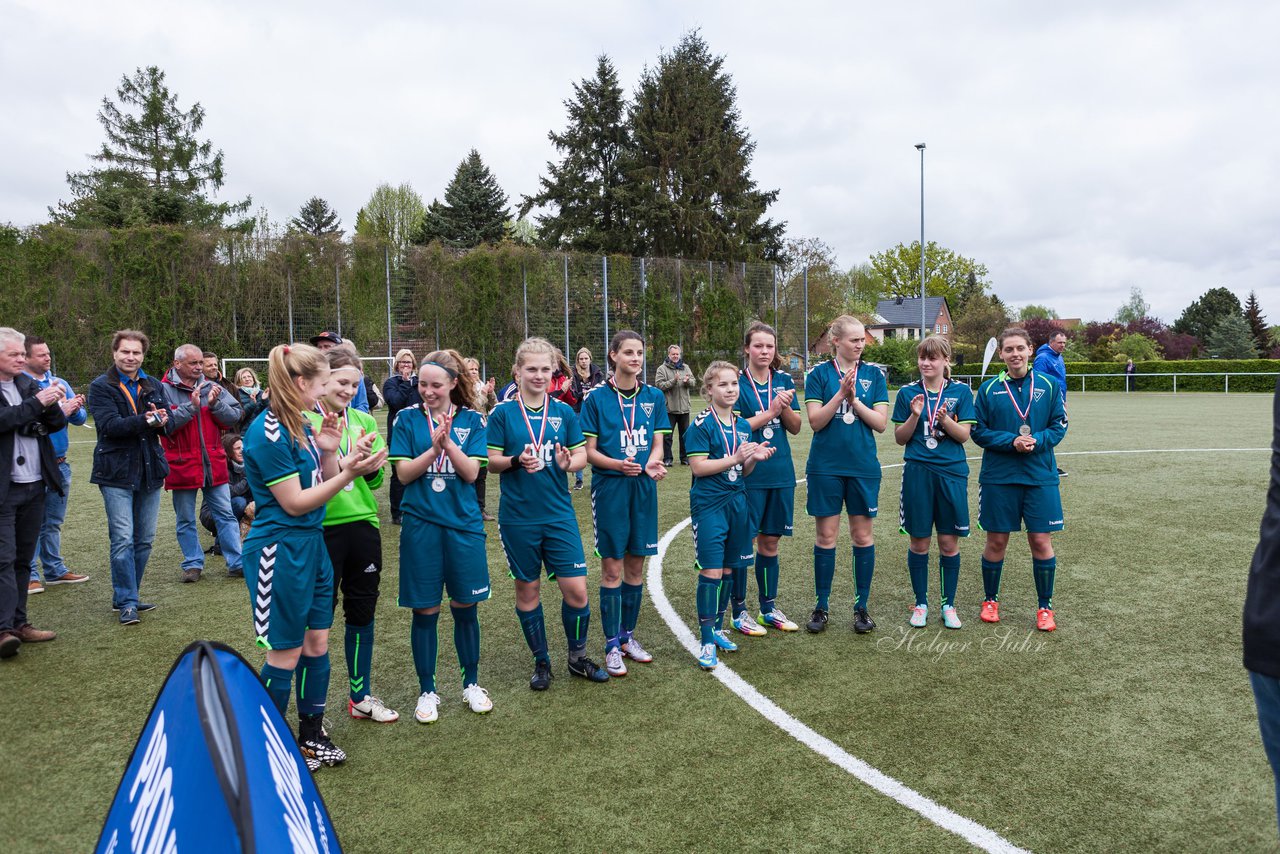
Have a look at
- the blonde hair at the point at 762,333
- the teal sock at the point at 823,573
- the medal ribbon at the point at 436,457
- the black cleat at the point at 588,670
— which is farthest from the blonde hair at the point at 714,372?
the black cleat at the point at 588,670

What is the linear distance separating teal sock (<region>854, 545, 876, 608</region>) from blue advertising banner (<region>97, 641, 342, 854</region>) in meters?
4.40

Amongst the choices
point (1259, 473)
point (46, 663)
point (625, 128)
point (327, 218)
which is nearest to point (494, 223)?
point (625, 128)

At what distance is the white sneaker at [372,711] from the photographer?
4312 mm

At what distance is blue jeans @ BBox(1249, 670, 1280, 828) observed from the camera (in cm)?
180

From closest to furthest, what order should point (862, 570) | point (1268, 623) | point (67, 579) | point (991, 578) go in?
1. point (1268, 623)
2. point (862, 570)
3. point (991, 578)
4. point (67, 579)

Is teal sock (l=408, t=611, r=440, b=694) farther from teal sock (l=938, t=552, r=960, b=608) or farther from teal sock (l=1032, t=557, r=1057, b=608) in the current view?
teal sock (l=1032, t=557, r=1057, b=608)

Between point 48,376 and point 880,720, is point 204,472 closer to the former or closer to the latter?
point 48,376

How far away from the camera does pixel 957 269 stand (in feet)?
251

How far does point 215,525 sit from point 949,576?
625 cm

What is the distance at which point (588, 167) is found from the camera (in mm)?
42312

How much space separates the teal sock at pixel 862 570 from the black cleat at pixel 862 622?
0.04 m

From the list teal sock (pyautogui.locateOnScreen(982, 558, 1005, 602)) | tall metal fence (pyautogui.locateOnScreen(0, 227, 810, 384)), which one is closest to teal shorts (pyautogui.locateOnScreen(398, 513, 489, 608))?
teal sock (pyautogui.locateOnScreen(982, 558, 1005, 602))

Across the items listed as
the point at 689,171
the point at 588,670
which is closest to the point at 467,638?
the point at 588,670

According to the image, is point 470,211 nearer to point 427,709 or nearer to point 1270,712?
point 427,709
